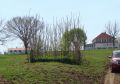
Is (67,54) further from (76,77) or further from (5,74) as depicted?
(5,74)

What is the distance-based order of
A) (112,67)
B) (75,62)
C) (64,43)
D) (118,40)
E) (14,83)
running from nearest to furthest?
(14,83), (112,67), (75,62), (64,43), (118,40)

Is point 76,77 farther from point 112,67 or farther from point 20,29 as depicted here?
point 20,29

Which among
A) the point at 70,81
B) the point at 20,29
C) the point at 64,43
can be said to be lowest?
the point at 70,81

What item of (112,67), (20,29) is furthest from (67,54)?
(20,29)

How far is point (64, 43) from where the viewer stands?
Answer: 1299 inches

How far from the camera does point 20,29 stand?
84.9 metres

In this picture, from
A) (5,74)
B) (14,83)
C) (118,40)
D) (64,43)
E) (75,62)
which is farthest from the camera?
(118,40)

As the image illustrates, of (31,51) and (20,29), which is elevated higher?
(20,29)

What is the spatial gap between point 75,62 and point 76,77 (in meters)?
9.92

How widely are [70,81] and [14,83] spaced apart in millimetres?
3985

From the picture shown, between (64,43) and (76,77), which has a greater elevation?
(64,43)

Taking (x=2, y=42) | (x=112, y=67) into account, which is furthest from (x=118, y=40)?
(x=112, y=67)

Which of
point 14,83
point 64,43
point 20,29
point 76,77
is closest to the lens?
point 14,83

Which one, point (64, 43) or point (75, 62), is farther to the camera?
point (64, 43)
